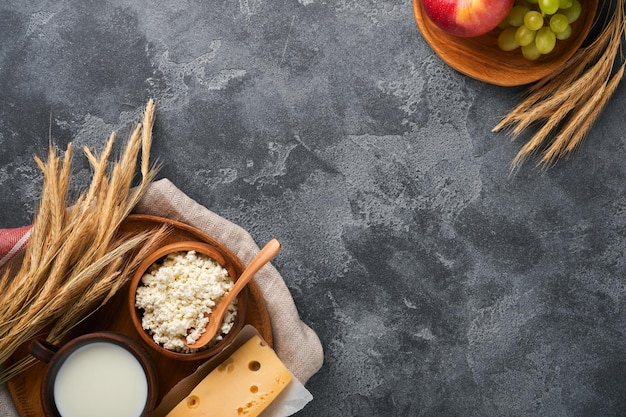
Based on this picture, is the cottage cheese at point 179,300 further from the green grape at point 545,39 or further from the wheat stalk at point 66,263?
the green grape at point 545,39

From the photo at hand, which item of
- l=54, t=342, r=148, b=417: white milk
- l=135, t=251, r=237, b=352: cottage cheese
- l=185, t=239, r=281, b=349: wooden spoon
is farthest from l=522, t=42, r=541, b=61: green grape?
l=54, t=342, r=148, b=417: white milk

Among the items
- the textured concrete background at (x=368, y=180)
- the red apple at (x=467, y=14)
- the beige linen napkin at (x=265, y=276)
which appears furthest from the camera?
the textured concrete background at (x=368, y=180)

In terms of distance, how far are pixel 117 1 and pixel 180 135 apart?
35cm

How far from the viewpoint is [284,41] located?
5.11ft

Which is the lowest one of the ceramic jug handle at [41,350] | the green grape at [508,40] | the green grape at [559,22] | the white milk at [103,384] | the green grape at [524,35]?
the white milk at [103,384]

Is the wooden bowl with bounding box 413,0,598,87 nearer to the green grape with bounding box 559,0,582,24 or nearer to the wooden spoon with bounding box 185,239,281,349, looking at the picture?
the green grape with bounding box 559,0,582,24

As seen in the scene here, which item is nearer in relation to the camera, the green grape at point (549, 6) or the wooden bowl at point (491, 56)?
the green grape at point (549, 6)

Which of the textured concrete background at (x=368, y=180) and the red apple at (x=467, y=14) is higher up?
the red apple at (x=467, y=14)

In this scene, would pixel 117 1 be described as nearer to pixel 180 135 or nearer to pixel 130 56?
pixel 130 56

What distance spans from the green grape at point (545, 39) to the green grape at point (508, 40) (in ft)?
0.16

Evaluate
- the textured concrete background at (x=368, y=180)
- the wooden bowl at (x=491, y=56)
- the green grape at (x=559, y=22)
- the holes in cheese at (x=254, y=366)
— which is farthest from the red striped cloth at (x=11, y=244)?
the green grape at (x=559, y=22)

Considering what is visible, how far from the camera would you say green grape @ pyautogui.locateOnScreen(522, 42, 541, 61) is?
1402mm

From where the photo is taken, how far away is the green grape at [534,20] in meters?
1.34

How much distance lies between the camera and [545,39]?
137 centimetres
